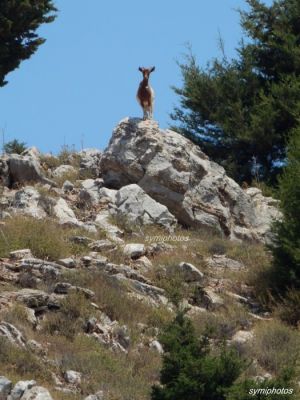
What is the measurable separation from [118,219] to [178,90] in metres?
8.75

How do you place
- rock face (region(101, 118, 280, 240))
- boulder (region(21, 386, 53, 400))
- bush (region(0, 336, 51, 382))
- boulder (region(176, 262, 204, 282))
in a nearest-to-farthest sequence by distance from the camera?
boulder (region(21, 386, 53, 400)) < bush (region(0, 336, 51, 382)) < boulder (region(176, 262, 204, 282)) < rock face (region(101, 118, 280, 240))

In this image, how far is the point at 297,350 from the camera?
18891 mm

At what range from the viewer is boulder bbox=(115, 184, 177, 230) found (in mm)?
24266

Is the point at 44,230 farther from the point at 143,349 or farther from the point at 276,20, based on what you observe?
the point at 276,20

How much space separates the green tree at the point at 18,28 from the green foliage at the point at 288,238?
697cm

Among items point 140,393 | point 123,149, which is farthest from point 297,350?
point 123,149

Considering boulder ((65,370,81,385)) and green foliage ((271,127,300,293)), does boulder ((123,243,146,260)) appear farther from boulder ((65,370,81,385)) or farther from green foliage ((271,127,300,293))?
boulder ((65,370,81,385))

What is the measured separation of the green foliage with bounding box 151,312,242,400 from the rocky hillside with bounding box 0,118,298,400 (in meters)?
0.74

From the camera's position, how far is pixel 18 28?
88.7ft

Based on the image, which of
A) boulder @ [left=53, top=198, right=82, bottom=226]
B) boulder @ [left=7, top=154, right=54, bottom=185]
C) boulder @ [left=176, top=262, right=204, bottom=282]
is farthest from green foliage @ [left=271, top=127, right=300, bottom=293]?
boulder @ [left=7, top=154, right=54, bottom=185]

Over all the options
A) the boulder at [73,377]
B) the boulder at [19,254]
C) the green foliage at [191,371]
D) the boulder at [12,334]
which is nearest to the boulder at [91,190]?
the boulder at [19,254]

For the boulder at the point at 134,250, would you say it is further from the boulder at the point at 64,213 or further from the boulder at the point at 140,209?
the boulder at the point at 140,209

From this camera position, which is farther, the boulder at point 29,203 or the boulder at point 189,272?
the boulder at point 29,203

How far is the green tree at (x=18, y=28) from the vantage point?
26684mm
